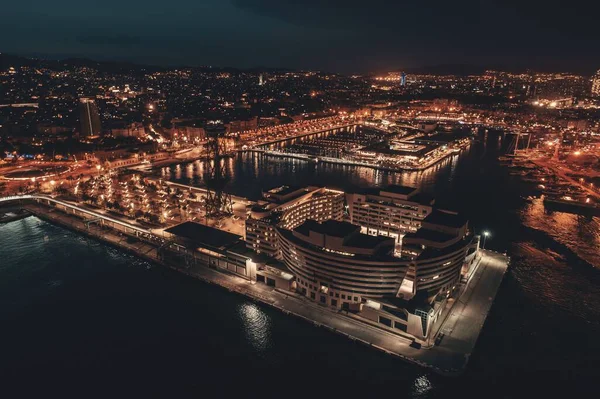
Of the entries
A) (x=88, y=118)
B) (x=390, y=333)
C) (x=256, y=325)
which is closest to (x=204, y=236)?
(x=256, y=325)

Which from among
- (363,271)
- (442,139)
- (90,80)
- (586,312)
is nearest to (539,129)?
(442,139)

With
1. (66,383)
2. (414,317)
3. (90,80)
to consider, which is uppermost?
(90,80)

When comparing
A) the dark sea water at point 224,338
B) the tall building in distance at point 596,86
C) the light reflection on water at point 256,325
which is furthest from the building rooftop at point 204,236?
the tall building in distance at point 596,86

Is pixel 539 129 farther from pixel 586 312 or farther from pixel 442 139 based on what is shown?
pixel 586 312

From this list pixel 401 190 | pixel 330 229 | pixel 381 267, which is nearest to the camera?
pixel 381 267

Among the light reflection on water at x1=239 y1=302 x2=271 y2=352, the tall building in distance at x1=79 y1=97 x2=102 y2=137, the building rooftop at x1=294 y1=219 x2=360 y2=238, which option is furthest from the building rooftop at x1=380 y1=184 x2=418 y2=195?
the tall building in distance at x1=79 y1=97 x2=102 y2=137

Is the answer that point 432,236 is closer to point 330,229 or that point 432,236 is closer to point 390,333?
point 330,229

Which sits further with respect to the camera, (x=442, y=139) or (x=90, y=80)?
(x=90, y=80)
